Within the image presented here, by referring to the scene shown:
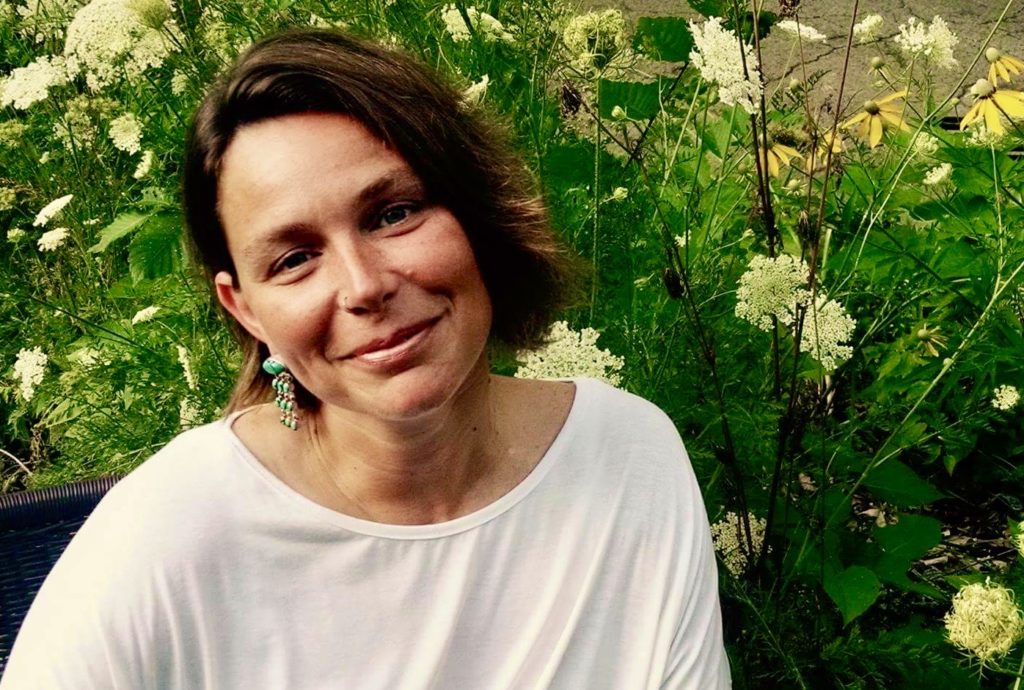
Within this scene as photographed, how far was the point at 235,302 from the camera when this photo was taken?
4.59 feet

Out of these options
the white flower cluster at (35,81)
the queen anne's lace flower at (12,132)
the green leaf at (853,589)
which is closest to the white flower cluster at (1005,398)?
the green leaf at (853,589)

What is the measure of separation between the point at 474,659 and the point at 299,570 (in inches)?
10.7

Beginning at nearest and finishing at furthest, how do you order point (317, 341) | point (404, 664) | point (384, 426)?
point (317, 341) < point (384, 426) < point (404, 664)

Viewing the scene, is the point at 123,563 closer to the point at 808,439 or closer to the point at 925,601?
the point at 808,439

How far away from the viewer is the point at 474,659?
1.53m

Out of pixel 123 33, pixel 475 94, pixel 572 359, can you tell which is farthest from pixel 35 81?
pixel 572 359

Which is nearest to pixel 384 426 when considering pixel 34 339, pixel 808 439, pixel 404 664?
pixel 404 664

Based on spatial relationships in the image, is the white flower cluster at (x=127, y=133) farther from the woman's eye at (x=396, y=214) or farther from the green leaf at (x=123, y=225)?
the woman's eye at (x=396, y=214)

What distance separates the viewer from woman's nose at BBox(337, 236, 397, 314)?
122 centimetres

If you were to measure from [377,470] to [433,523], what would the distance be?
11 centimetres

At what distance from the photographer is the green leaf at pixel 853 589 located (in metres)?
1.66

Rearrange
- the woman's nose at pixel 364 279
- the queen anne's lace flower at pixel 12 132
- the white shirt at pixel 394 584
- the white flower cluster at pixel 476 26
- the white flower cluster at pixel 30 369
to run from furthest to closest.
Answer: the queen anne's lace flower at pixel 12 132
the white flower cluster at pixel 30 369
the white flower cluster at pixel 476 26
the white shirt at pixel 394 584
the woman's nose at pixel 364 279

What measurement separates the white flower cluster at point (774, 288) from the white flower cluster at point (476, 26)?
694 millimetres

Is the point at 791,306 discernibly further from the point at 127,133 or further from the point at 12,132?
the point at 12,132
